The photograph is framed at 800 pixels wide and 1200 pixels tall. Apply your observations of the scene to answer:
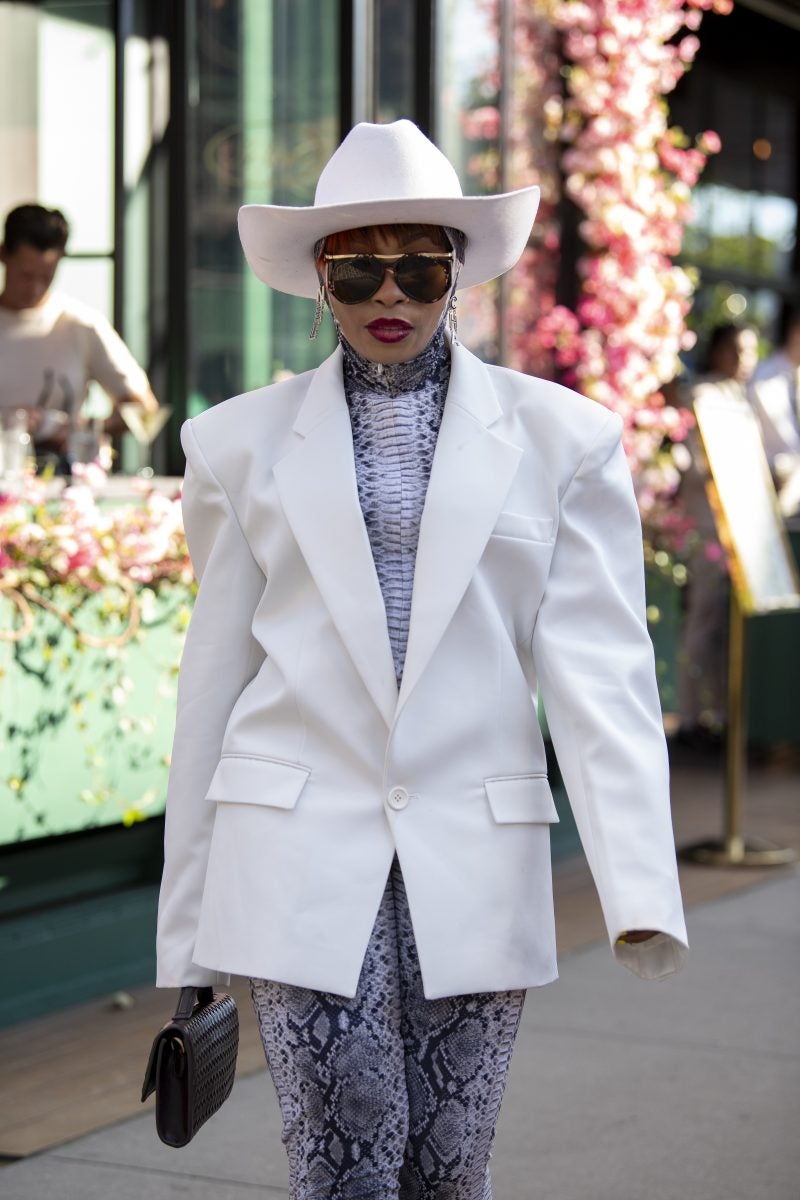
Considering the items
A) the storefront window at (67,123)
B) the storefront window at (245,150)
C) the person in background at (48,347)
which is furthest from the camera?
the storefront window at (67,123)

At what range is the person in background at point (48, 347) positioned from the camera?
19.7ft

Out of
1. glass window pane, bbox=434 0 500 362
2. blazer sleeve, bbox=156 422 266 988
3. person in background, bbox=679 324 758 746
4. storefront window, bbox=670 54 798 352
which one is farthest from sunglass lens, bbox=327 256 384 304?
storefront window, bbox=670 54 798 352

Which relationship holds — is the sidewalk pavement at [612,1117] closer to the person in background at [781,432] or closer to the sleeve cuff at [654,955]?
the sleeve cuff at [654,955]

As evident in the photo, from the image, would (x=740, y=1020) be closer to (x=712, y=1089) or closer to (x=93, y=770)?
(x=712, y=1089)

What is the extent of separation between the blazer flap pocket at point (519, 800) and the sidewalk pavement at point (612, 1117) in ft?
4.84

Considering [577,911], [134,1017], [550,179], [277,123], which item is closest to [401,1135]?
[134,1017]

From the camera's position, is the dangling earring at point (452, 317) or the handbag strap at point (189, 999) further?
the dangling earring at point (452, 317)

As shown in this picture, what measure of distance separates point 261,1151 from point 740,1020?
1.57m

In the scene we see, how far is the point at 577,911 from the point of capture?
253 inches

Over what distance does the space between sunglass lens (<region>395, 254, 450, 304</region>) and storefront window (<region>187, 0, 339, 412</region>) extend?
427 centimetres

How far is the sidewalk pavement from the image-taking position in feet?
12.7

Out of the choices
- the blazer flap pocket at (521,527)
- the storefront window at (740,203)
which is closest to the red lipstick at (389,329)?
the blazer flap pocket at (521,527)

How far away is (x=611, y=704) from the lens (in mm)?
2555

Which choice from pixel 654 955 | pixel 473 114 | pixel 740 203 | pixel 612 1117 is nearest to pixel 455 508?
pixel 654 955
